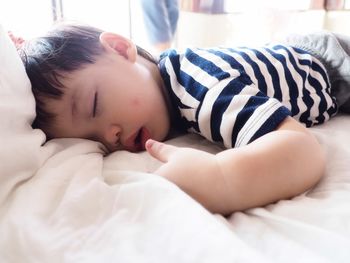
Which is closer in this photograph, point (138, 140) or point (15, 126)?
point (15, 126)

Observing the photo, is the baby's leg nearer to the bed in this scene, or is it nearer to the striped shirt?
the striped shirt

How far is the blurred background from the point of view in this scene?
1.28 meters

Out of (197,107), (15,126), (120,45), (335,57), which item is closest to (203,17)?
(335,57)

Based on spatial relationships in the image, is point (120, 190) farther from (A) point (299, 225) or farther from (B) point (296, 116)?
(B) point (296, 116)

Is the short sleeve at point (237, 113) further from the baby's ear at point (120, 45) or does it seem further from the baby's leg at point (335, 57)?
the baby's leg at point (335, 57)

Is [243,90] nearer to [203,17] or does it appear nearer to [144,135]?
[144,135]

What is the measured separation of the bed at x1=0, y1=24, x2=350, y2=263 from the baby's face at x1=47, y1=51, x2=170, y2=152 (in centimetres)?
9

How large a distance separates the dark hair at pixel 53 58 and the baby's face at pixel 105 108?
13 mm

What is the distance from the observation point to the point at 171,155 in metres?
0.54

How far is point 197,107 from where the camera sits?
2.31 ft

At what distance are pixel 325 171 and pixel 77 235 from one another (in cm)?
37

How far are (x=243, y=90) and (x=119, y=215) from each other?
1.10 feet

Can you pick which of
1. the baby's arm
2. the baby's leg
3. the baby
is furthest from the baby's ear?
the baby's leg

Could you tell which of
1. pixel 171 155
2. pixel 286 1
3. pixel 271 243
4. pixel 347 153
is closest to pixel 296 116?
pixel 347 153
